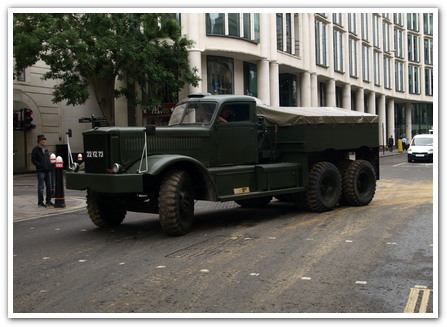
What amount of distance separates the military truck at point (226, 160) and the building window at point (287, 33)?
24302mm

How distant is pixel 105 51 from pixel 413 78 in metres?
43.3

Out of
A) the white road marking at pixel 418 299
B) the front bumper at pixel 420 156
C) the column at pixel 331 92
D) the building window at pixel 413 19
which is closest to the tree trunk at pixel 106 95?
the building window at pixel 413 19

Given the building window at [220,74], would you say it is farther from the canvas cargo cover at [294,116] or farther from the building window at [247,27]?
the canvas cargo cover at [294,116]

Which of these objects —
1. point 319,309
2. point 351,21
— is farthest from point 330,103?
point 319,309

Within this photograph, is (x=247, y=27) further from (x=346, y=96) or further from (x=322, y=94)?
(x=346, y=96)

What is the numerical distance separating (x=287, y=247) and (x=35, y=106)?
24848 mm

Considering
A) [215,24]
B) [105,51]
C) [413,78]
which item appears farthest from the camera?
[413,78]

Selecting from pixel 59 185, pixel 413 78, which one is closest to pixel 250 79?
pixel 59 185

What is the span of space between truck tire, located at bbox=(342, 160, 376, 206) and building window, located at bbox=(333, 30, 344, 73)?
33.2 meters

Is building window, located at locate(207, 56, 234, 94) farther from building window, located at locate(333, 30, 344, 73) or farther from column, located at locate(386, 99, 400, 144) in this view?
column, located at locate(386, 99, 400, 144)

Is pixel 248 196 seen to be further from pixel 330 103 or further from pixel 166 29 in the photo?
pixel 330 103

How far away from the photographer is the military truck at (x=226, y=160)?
830 cm

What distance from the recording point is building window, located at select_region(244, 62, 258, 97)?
34844mm

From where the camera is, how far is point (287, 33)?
36875 mm
